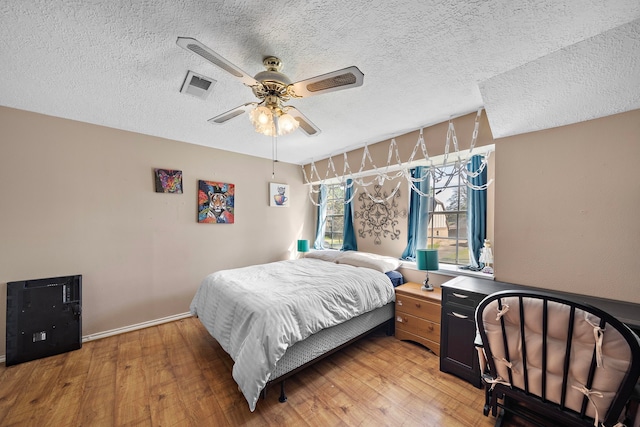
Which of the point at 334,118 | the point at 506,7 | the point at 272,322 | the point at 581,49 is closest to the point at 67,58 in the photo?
the point at 334,118

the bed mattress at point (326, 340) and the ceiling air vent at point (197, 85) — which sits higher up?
the ceiling air vent at point (197, 85)

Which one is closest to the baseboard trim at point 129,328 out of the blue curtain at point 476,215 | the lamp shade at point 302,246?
the lamp shade at point 302,246

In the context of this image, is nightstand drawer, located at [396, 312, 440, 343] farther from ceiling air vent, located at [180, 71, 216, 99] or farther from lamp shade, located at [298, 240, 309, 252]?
ceiling air vent, located at [180, 71, 216, 99]

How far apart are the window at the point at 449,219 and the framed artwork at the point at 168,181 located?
365 cm

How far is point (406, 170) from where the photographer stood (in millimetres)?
3254

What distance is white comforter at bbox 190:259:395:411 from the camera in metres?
1.69

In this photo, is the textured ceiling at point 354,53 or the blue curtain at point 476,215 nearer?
the textured ceiling at point 354,53

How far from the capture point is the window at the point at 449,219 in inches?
118

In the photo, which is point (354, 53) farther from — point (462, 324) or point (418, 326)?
point (418, 326)

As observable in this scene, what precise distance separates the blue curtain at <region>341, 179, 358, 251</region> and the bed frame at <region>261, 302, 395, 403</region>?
4.69 ft

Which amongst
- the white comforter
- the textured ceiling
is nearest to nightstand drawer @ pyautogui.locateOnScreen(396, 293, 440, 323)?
the white comforter

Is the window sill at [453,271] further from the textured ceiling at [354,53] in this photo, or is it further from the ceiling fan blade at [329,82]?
the ceiling fan blade at [329,82]

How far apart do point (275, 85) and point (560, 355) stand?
2.26 metres

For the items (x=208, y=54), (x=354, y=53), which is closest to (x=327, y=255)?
(x=354, y=53)
